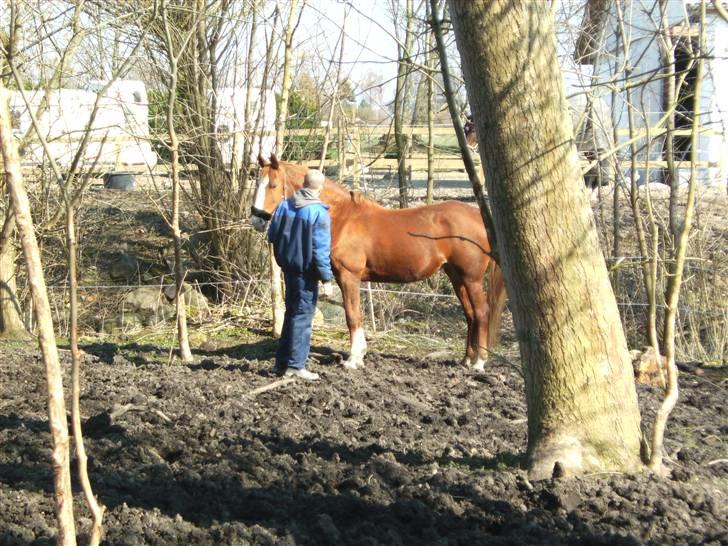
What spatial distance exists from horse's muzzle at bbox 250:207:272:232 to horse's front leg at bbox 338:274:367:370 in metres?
0.90

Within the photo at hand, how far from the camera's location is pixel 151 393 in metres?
6.88

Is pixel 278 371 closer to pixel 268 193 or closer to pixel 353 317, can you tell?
pixel 353 317

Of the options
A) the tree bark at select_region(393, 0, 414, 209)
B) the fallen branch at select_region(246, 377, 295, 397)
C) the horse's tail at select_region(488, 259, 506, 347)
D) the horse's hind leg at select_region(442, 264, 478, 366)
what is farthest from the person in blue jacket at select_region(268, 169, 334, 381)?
the tree bark at select_region(393, 0, 414, 209)

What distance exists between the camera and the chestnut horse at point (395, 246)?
878 cm

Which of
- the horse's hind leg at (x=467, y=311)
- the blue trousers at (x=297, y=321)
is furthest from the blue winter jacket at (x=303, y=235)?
the horse's hind leg at (x=467, y=311)

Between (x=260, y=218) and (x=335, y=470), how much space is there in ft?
14.9

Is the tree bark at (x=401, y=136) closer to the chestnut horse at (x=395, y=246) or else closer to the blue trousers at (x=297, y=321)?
the chestnut horse at (x=395, y=246)

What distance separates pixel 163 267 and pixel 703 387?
9.78 m

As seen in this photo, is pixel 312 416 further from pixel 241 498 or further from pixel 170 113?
pixel 170 113

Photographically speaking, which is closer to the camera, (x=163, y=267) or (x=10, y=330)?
(x=10, y=330)

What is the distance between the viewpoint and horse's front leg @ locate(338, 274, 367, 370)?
344 inches

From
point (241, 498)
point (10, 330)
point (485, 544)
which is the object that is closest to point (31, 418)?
point (241, 498)

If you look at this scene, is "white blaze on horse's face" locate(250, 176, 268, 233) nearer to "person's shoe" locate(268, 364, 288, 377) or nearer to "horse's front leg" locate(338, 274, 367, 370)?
"horse's front leg" locate(338, 274, 367, 370)

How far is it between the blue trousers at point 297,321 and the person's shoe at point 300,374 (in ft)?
0.11
